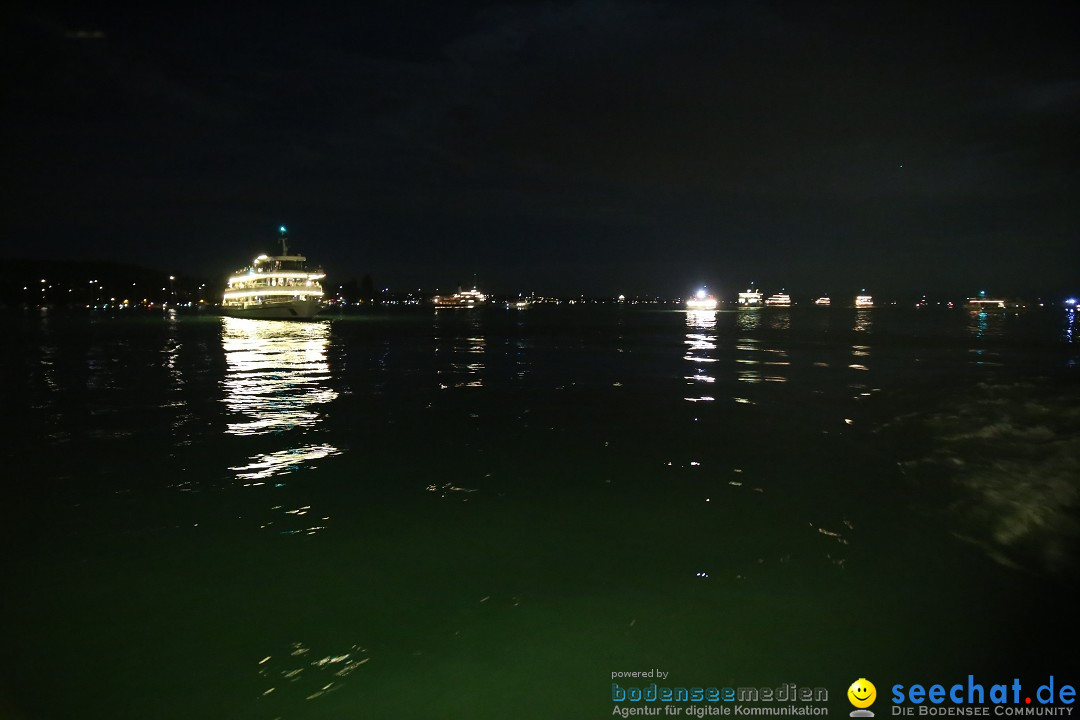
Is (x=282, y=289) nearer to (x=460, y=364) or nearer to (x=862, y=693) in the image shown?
(x=460, y=364)

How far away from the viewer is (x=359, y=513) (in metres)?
8.03

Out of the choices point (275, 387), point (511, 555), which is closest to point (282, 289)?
point (275, 387)

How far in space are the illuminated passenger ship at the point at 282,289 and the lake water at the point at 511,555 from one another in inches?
2460

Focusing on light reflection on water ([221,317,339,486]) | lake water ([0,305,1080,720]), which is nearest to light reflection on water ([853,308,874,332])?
lake water ([0,305,1080,720])

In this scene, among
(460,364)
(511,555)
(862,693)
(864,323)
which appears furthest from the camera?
(864,323)

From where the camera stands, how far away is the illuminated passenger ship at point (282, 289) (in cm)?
7538

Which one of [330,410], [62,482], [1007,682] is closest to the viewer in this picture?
[1007,682]

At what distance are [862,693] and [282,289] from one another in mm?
80688

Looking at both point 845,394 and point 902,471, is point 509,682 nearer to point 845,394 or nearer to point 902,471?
point 902,471

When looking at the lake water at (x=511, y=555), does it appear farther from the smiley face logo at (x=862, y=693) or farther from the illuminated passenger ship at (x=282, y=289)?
the illuminated passenger ship at (x=282, y=289)

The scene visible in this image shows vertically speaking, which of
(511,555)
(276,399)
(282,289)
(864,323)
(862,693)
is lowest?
(862,693)

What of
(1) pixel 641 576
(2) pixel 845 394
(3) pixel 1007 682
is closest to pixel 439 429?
(1) pixel 641 576

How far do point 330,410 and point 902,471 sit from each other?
466 inches

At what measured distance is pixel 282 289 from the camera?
77375mm
